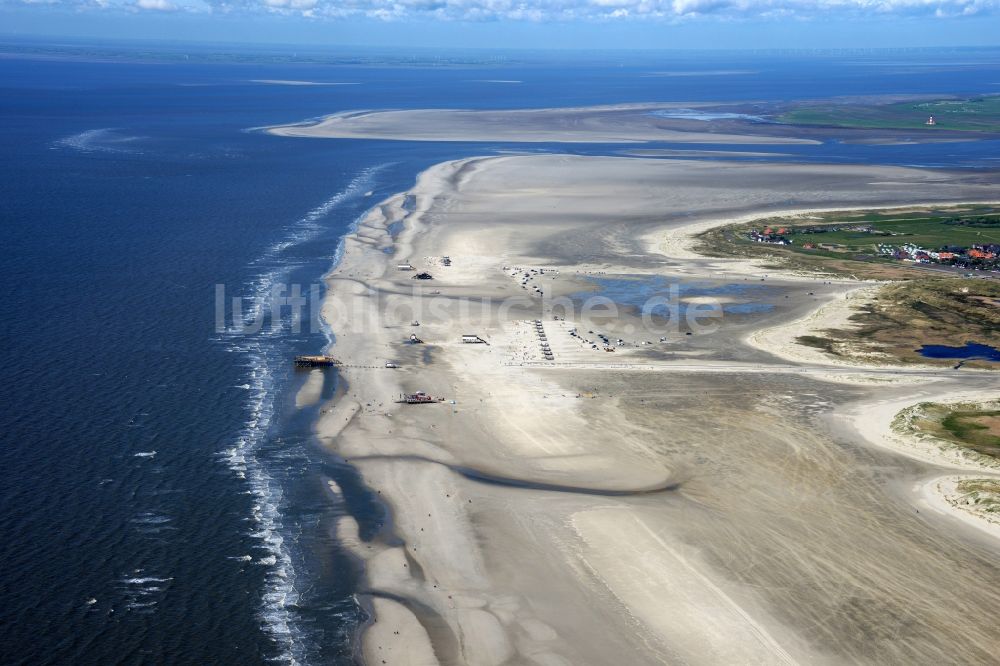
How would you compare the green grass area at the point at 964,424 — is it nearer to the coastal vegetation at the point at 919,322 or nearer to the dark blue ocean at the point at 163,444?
the coastal vegetation at the point at 919,322

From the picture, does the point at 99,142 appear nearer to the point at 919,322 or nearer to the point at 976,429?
the point at 919,322

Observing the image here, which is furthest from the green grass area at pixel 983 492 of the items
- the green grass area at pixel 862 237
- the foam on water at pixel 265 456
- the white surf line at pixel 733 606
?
the green grass area at pixel 862 237

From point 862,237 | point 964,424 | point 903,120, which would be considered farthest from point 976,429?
point 903,120

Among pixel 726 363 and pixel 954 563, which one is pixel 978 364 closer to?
pixel 726 363

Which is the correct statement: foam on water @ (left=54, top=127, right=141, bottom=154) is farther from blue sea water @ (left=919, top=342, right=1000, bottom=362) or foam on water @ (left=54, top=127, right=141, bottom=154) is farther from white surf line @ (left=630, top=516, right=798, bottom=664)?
white surf line @ (left=630, top=516, right=798, bottom=664)

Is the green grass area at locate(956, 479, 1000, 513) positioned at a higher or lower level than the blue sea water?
lower

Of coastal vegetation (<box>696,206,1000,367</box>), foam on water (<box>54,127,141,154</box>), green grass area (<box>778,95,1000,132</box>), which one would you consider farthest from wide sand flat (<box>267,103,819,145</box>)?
coastal vegetation (<box>696,206,1000,367</box>)
